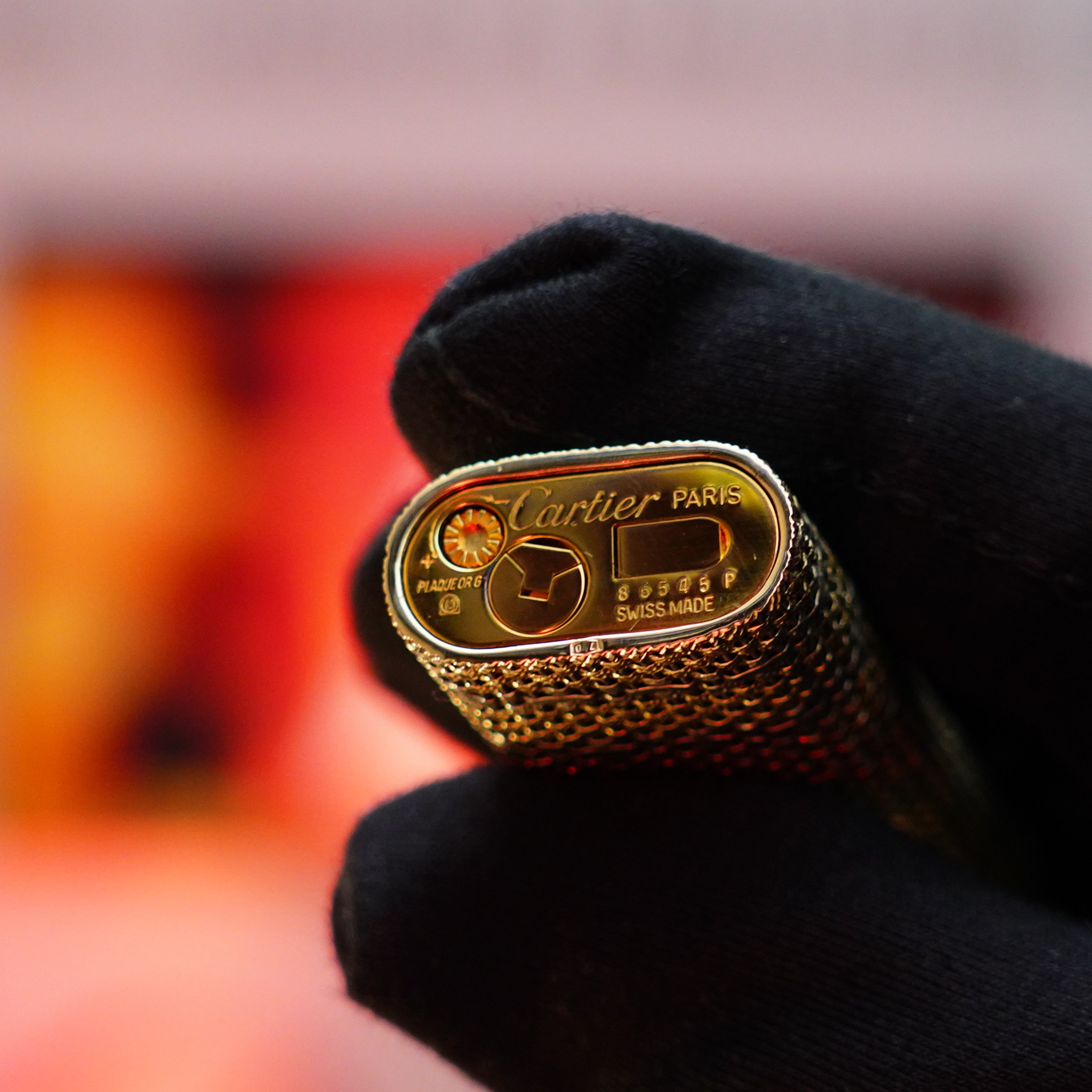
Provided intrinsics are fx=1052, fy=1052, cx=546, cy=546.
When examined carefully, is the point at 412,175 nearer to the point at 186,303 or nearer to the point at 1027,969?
the point at 186,303

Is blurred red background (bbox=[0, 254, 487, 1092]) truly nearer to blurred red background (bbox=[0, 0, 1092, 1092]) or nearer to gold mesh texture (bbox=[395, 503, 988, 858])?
blurred red background (bbox=[0, 0, 1092, 1092])

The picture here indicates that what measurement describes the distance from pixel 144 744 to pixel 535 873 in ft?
3.23

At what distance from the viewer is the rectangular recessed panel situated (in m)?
0.23

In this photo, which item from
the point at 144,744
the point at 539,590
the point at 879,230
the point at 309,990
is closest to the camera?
the point at 539,590

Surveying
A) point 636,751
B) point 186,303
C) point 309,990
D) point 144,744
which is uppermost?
point 636,751

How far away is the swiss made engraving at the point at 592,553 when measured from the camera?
22cm

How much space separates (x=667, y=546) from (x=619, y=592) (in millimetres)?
15

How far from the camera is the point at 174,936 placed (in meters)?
1.08

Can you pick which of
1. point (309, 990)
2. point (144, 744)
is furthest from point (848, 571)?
point (144, 744)

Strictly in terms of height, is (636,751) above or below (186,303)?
above

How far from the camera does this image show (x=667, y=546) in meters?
0.23

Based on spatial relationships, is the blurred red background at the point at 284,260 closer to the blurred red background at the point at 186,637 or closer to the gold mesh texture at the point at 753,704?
the blurred red background at the point at 186,637

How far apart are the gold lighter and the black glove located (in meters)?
0.04

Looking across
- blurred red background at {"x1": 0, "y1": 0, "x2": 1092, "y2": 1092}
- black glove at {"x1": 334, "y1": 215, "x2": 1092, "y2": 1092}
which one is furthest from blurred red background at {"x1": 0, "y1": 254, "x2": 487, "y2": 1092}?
black glove at {"x1": 334, "y1": 215, "x2": 1092, "y2": 1092}
